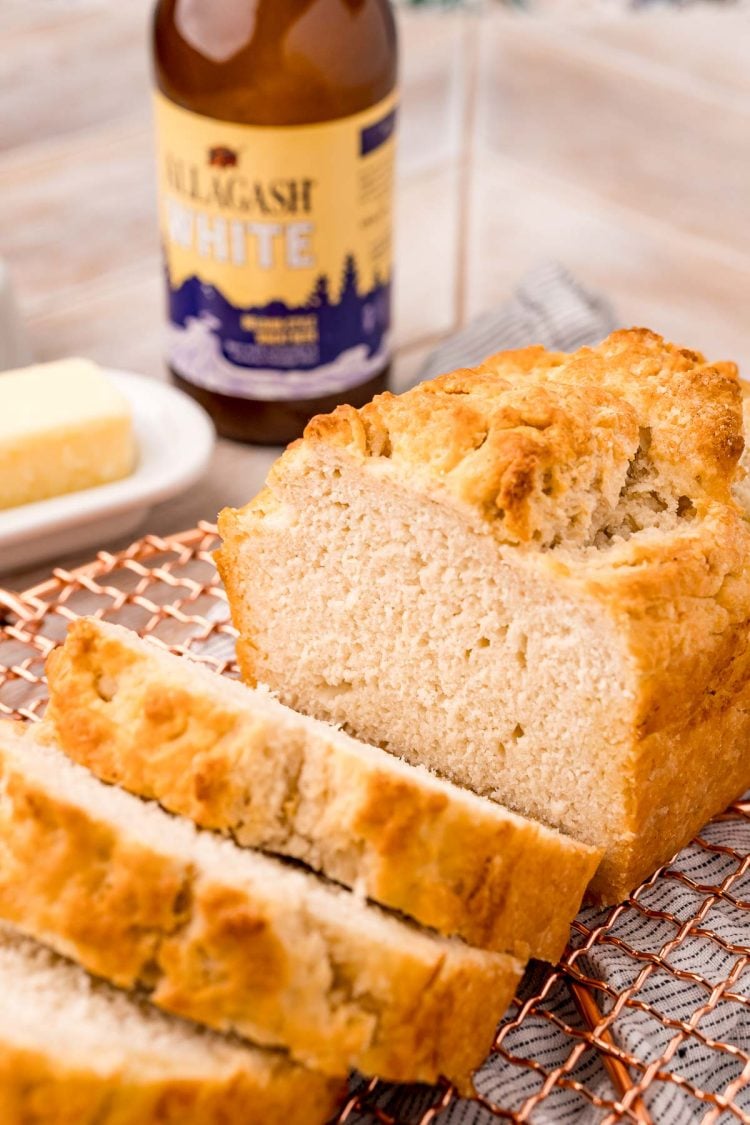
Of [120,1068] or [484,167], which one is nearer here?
[120,1068]

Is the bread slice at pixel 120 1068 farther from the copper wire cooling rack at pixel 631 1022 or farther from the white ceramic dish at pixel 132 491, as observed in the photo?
the white ceramic dish at pixel 132 491

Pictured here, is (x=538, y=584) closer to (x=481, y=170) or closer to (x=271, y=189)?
(x=271, y=189)

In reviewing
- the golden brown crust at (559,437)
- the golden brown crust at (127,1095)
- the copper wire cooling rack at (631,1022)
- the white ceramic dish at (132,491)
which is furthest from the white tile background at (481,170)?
the golden brown crust at (127,1095)

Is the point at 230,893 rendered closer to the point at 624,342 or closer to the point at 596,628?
the point at 596,628

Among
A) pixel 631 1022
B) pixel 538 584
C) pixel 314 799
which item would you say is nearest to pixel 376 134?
pixel 538 584

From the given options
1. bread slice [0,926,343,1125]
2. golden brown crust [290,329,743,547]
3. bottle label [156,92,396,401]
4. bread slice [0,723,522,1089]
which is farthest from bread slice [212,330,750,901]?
bottle label [156,92,396,401]

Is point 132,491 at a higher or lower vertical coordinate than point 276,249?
lower
